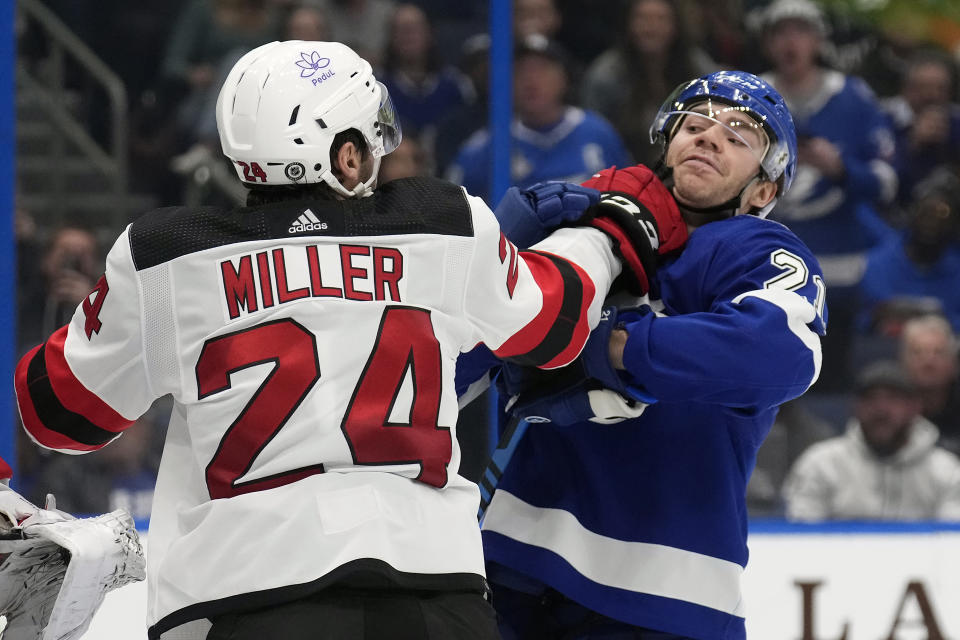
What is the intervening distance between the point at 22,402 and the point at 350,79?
0.52 metres

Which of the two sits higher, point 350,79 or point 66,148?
point 350,79

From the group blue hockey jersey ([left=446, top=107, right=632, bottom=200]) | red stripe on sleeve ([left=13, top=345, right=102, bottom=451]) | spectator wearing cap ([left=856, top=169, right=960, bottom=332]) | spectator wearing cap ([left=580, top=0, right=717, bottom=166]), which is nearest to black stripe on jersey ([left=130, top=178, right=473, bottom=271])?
red stripe on sleeve ([left=13, top=345, right=102, bottom=451])

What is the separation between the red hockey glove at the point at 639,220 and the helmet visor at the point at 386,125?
1.02ft

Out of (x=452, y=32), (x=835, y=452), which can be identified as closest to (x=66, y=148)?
(x=452, y=32)

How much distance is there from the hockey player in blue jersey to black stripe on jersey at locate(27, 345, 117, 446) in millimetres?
592

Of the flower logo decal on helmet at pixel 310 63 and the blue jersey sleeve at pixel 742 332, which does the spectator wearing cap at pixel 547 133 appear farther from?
the flower logo decal on helmet at pixel 310 63

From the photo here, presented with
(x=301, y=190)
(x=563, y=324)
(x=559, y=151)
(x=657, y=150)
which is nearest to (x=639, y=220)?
(x=563, y=324)

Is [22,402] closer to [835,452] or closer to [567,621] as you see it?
[567,621]

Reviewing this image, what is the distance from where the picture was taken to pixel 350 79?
1.58 meters

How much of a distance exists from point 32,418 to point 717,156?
3.15 ft

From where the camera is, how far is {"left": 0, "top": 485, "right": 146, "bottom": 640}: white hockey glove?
5.24 ft

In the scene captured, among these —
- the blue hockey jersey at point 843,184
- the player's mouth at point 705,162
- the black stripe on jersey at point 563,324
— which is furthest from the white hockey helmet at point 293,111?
the blue hockey jersey at point 843,184

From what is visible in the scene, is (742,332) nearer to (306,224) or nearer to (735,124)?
(735,124)

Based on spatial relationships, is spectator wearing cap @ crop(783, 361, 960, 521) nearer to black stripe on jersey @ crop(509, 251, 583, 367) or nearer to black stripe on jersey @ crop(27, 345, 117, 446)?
black stripe on jersey @ crop(509, 251, 583, 367)
